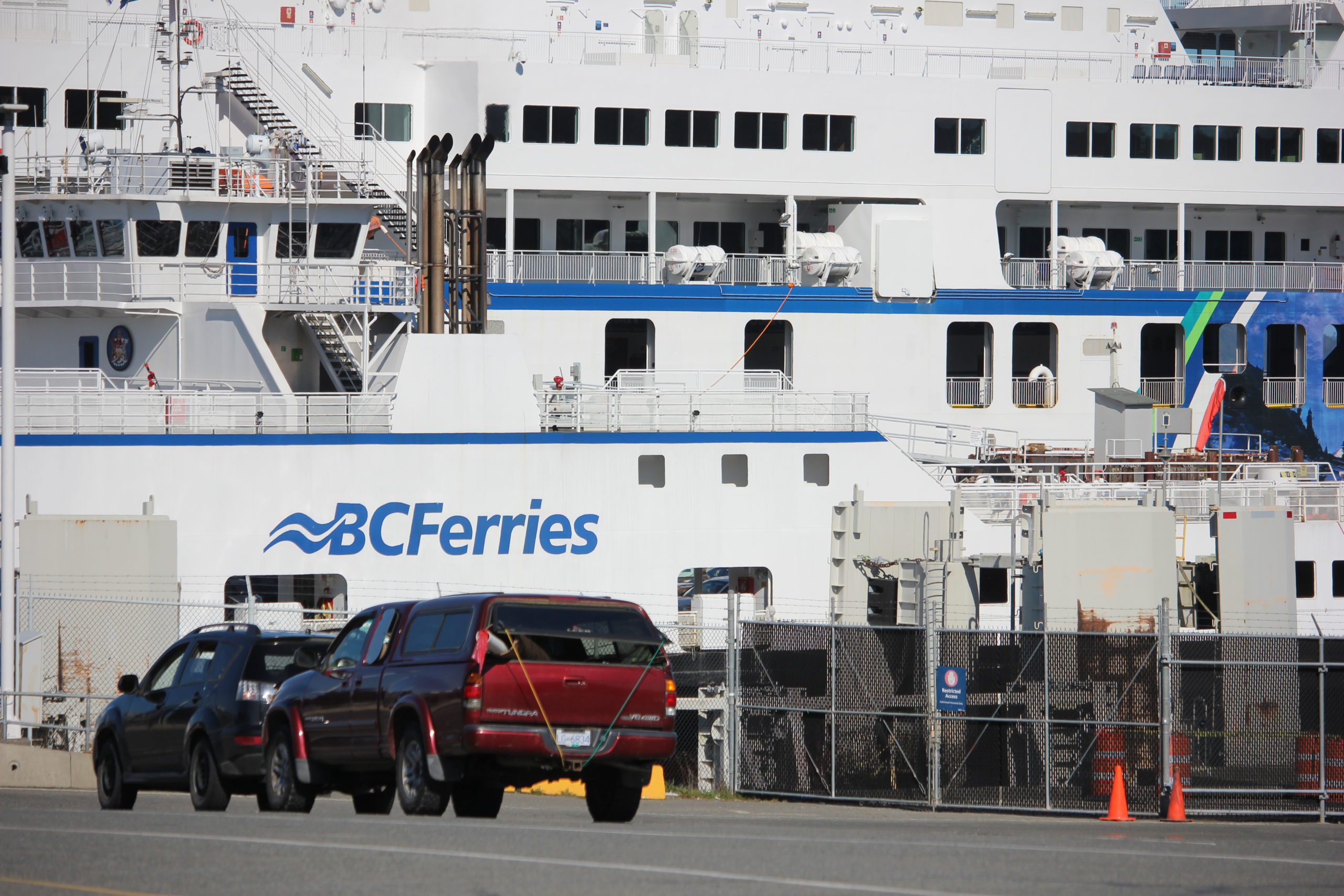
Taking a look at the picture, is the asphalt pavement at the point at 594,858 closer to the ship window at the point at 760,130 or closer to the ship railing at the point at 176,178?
the ship railing at the point at 176,178

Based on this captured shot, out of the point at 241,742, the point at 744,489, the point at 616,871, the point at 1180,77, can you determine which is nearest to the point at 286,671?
the point at 241,742

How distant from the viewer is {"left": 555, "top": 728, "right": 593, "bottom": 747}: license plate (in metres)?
11.6

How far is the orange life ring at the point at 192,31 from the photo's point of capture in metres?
31.2

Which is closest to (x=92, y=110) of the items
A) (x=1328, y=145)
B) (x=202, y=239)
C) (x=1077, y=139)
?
(x=202, y=239)

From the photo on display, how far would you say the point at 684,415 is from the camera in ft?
86.6

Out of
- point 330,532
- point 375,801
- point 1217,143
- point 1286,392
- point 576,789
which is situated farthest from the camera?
point 1217,143

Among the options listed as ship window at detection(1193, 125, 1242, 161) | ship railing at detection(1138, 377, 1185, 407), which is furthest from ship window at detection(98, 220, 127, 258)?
ship window at detection(1193, 125, 1242, 161)

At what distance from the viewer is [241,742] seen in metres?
13.3

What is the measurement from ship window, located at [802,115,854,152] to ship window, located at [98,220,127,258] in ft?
47.3

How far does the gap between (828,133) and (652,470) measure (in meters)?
12.3

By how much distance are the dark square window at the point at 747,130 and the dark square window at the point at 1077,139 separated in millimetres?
6916

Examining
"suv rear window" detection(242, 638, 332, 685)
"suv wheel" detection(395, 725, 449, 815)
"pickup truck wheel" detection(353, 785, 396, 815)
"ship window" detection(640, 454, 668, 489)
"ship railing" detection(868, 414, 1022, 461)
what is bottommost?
"pickup truck wheel" detection(353, 785, 396, 815)

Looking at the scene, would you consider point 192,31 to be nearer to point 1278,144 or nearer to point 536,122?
point 536,122

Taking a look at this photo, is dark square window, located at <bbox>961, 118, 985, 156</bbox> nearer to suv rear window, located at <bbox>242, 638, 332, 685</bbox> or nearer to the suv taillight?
suv rear window, located at <bbox>242, 638, 332, 685</bbox>
